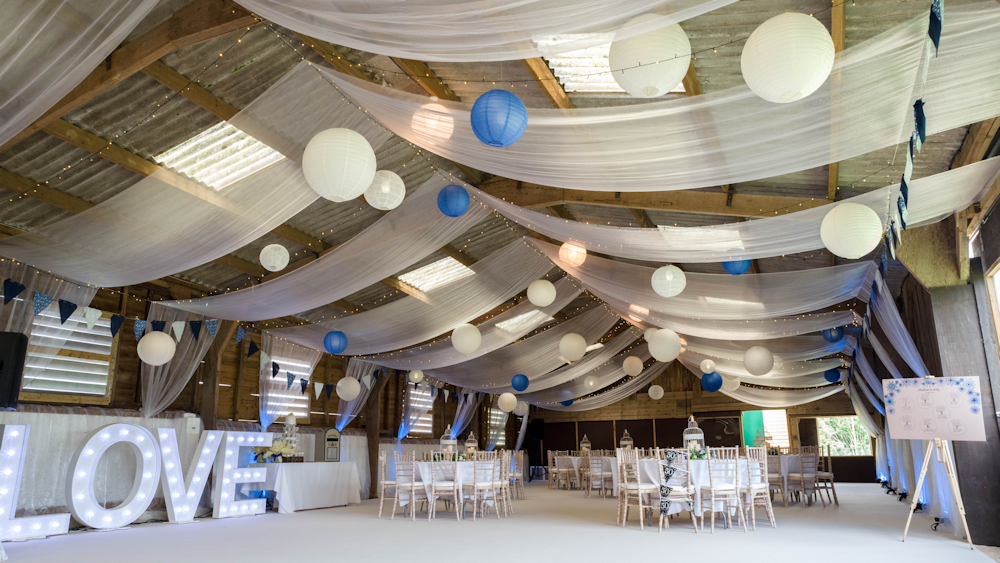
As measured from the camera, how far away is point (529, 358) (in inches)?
429

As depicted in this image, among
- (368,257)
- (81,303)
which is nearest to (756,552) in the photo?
(368,257)

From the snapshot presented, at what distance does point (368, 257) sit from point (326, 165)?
8.88 feet

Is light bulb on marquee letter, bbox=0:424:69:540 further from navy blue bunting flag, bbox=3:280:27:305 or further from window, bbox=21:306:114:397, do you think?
window, bbox=21:306:114:397

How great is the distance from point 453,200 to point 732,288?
3.09 meters

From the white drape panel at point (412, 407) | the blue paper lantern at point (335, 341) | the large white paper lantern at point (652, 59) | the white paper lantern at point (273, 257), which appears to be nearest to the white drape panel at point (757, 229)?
the large white paper lantern at point (652, 59)

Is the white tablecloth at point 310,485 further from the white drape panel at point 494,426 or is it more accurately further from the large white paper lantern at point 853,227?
the large white paper lantern at point 853,227

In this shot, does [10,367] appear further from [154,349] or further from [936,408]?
[936,408]

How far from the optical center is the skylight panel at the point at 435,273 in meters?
9.13

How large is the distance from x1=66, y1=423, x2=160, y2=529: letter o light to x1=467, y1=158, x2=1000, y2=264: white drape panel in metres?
4.71

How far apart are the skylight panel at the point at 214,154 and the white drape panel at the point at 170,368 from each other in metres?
2.74

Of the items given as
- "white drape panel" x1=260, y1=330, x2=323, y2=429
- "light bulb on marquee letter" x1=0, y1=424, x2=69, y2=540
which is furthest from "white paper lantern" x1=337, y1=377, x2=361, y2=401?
"light bulb on marquee letter" x1=0, y1=424, x2=69, y2=540

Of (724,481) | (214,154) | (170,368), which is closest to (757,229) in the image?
(724,481)

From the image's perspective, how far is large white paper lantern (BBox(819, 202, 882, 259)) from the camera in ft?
13.6

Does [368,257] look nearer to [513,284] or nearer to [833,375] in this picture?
[513,284]
